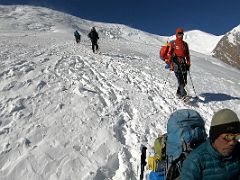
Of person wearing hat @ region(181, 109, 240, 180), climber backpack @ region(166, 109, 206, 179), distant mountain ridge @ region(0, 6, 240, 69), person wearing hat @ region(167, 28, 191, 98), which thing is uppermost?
person wearing hat @ region(181, 109, 240, 180)

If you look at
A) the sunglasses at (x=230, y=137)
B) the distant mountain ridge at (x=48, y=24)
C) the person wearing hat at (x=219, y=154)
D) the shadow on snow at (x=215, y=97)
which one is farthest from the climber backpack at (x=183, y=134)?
the distant mountain ridge at (x=48, y=24)

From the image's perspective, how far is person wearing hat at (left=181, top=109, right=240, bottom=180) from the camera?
3188 millimetres

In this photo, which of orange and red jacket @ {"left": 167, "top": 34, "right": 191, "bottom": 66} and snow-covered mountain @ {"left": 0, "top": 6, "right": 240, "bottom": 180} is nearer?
snow-covered mountain @ {"left": 0, "top": 6, "right": 240, "bottom": 180}

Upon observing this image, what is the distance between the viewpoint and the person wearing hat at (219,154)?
10.5 ft

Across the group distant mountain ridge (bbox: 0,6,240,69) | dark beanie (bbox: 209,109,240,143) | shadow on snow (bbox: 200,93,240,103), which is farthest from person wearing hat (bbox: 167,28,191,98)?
distant mountain ridge (bbox: 0,6,240,69)

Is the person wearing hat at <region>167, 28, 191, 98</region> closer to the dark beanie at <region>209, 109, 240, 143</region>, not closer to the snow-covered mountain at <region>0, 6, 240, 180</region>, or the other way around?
the snow-covered mountain at <region>0, 6, 240, 180</region>

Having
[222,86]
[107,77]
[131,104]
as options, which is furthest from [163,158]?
[222,86]

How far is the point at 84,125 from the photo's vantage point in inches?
310

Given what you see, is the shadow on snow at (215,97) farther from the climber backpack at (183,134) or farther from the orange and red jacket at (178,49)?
the climber backpack at (183,134)

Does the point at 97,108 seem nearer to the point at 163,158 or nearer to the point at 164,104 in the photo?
the point at 164,104

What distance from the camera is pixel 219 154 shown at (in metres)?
3.28

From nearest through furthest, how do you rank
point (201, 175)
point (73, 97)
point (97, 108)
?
point (201, 175)
point (97, 108)
point (73, 97)

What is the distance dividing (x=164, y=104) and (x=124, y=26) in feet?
403

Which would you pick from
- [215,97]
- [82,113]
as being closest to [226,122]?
[82,113]
